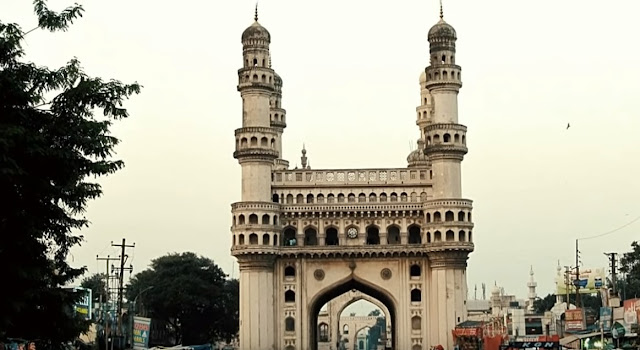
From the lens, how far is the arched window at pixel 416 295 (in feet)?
229

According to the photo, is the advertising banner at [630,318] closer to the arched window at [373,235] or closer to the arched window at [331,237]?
the arched window at [373,235]

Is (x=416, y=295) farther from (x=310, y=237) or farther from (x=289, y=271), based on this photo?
(x=289, y=271)

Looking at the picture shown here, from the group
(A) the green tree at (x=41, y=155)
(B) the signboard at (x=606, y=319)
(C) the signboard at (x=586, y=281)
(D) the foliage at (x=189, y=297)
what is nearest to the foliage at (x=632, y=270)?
(C) the signboard at (x=586, y=281)

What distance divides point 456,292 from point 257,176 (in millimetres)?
14568

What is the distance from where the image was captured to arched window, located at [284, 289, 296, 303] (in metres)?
70.1

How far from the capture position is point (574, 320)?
58594 mm

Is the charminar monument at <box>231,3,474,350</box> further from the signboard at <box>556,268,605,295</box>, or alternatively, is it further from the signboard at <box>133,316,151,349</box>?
the signboard at <box>556,268,605,295</box>

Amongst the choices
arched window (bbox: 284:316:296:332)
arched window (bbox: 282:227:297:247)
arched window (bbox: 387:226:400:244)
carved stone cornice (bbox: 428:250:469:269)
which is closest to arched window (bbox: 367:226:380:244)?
arched window (bbox: 387:226:400:244)

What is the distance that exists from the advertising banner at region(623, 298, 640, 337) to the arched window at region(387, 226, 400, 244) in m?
26.7

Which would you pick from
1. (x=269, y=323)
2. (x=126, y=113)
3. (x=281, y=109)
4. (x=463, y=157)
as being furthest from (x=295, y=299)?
(x=126, y=113)

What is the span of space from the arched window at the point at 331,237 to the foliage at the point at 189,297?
59.2 feet

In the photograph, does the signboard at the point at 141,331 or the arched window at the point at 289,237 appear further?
the arched window at the point at 289,237

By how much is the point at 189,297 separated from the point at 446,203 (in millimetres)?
26071

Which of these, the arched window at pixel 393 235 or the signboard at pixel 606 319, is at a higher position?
the arched window at pixel 393 235
